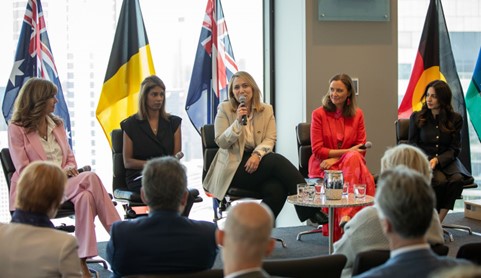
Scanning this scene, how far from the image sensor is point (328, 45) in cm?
638

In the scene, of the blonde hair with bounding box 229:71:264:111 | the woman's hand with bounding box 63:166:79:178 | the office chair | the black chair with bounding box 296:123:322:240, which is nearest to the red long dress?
the black chair with bounding box 296:123:322:240

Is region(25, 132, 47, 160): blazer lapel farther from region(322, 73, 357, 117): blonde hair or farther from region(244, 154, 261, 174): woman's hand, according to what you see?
region(322, 73, 357, 117): blonde hair

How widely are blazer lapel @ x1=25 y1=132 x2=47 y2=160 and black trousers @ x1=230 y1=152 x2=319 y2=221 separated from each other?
1.42 m

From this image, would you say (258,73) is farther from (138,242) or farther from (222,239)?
(222,239)

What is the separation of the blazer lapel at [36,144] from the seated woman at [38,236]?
2.02 metres

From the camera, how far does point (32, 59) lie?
5664 mm

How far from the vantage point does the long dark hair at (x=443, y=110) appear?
5.85 m

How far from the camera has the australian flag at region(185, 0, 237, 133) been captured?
6.23m

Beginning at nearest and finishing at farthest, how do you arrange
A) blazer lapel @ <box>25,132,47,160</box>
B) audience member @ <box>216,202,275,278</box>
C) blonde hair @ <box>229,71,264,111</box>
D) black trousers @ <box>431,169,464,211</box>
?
audience member @ <box>216,202,275,278</box> → blazer lapel @ <box>25,132,47,160</box> → blonde hair @ <box>229,71,264,111</box> → black trousers @ <box>431,169,464,211</box>

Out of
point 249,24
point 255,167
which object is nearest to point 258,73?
point 249,24

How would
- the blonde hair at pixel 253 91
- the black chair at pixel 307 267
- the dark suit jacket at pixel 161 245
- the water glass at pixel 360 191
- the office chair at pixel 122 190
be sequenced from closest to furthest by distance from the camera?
the black chair at pixel 307 267 → the dark suit jacket at pixel 161 245 → the water glass at pixel 360 191 → the office chair at pixel 122 190 → the blonde hair at pixel 253 91

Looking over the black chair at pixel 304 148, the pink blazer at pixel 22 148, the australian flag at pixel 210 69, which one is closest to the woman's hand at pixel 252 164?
the black chair at pixel 304 148

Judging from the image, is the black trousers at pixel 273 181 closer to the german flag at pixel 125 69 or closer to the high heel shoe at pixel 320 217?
the high heel shoe at pixel 320 217

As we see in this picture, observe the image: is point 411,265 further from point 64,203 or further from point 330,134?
point 330,134
